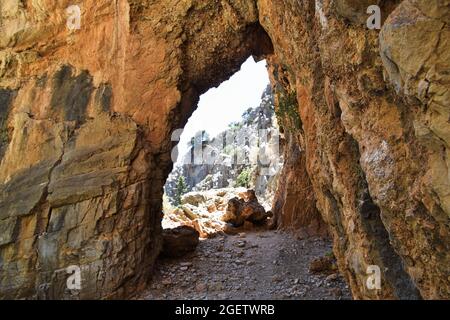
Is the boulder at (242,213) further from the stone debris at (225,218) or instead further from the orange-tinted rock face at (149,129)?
the orange-tinted rock face at (149,129)

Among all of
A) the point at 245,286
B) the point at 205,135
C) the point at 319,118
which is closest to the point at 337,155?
the point at 319,118

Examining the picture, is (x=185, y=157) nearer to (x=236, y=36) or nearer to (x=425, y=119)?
(x=236, y=36)

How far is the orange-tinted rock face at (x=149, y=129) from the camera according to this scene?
5.00 m

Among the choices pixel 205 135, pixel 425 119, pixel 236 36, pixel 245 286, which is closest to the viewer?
pixel 425 119

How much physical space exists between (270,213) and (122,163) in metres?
11.1

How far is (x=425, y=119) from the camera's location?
3.69 meters

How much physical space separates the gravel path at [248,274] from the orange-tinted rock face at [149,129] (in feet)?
2.92

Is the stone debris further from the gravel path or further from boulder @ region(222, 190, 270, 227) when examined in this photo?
the gravel path

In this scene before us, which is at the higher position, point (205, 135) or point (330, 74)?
point (205, 135)

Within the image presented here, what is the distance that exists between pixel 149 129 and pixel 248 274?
508cm

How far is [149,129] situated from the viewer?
34.1ft

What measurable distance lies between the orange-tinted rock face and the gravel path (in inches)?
35.1

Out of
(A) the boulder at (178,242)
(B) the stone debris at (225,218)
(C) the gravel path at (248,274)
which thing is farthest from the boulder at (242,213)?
(A) the boulder at (178,242)
